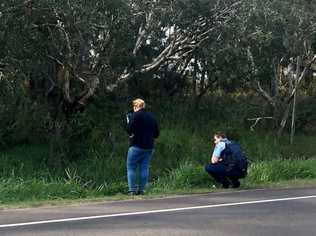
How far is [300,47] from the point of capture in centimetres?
2389

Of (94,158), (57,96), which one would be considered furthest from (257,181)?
(57,96)

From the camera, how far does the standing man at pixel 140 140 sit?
13.7 m

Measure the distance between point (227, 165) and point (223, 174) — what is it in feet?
0.74

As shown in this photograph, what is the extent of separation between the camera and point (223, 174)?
1522 cm

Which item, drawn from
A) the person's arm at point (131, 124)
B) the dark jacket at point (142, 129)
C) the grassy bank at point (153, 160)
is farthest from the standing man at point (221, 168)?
the person's arm at point (131, 124)

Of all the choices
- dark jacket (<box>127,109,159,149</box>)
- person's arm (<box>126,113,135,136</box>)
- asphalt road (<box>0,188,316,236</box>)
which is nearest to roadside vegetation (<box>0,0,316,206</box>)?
dark jacket (<box>127,109,159,149</box>)

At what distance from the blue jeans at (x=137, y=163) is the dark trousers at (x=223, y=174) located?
6.15ft

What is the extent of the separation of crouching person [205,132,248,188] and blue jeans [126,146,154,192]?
6.18ft

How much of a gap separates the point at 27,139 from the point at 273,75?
9.15 meters

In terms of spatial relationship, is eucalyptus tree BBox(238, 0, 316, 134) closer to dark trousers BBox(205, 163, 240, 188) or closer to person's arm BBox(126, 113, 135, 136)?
dark trousers BBox(205, 163, 240, 188)

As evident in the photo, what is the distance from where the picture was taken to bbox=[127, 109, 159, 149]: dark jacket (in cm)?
1364

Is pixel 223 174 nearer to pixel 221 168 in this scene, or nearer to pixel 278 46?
pixel 221 168

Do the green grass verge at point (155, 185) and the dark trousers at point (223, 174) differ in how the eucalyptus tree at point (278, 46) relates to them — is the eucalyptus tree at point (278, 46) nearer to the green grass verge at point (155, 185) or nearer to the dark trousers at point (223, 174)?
the green grass verge at point (155, 185)

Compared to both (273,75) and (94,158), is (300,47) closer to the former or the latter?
(273,75)
